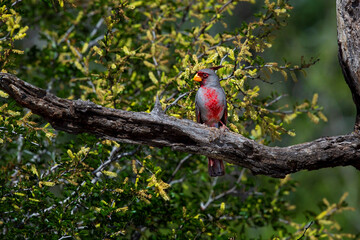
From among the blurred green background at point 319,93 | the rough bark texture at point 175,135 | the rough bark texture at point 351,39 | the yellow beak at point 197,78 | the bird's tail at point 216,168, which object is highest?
the rough bark texture at point 351,39

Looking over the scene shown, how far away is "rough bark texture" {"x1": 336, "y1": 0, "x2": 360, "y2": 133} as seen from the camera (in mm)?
3979

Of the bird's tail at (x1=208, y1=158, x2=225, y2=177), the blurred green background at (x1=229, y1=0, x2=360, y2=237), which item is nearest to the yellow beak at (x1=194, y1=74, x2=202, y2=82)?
the bird's tail at (x1=208, y1=158, x2=225, y2=177)

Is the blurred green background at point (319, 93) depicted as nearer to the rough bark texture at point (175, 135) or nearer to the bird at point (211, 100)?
the bird at point (211, 100)

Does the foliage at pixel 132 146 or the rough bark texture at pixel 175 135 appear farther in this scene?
the foliage at pixel 132 146

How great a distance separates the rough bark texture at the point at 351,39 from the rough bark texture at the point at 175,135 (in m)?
0.40

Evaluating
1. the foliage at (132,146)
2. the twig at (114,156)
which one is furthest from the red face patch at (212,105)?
the twig at (114,156)

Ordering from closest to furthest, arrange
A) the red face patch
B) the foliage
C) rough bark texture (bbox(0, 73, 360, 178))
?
rough bark texture (bbox(0, 73, 360, 178)) → the foliage → the red face patch

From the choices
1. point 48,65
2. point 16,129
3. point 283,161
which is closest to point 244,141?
point 283,161

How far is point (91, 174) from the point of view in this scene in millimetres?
4191

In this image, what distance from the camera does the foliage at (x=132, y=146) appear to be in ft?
12.9

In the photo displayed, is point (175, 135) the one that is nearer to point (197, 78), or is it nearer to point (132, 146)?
point (197, 78)

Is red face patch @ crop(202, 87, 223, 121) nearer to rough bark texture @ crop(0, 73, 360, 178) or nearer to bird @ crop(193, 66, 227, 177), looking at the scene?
bird @ crop(193, 66, 227, 177)

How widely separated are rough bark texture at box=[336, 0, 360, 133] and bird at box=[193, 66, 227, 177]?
1057 millimetres

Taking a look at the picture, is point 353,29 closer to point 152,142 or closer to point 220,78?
point 220,78
